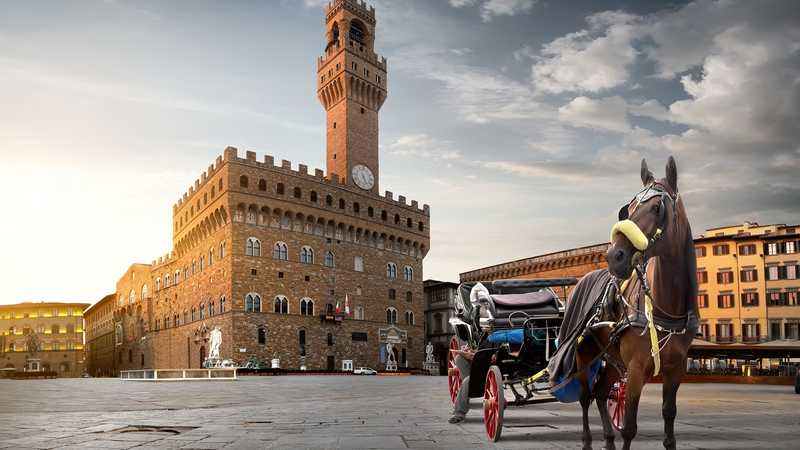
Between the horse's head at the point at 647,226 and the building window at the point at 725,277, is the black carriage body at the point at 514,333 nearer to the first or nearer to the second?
the horse's head at the point at 647,226

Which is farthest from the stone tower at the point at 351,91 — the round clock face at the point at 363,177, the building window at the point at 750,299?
the building window at the point at 750,299

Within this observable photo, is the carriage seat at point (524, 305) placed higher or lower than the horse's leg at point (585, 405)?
higher

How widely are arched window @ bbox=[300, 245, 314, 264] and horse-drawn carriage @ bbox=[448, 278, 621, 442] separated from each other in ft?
131

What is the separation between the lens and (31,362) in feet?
323

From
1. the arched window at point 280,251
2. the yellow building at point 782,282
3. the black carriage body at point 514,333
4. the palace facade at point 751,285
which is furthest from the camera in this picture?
the arched window at point 280,251

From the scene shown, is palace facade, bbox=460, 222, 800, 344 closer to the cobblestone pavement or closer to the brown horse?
the cobblestone pavement

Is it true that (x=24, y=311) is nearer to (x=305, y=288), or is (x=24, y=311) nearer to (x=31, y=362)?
(x=31, y=362)

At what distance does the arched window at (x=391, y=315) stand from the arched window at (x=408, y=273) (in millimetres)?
3253

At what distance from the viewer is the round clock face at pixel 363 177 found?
53.6 metres

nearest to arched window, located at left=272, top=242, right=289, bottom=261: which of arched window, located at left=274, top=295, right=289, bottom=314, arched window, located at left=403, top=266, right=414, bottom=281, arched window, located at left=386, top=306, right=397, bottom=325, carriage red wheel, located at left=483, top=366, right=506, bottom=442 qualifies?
arched window, located at left=274, top=295, right=289, bottom=314

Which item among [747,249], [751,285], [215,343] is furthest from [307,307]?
[747,249]

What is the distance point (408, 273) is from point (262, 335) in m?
16.1

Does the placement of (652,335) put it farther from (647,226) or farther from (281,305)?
(281,305)

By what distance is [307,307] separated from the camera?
48.1 m
